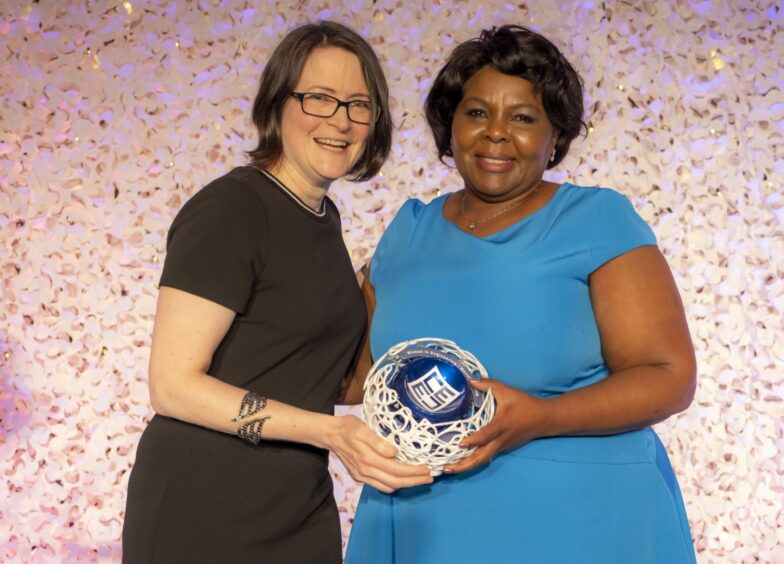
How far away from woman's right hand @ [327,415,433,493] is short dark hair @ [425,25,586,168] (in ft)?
2.29

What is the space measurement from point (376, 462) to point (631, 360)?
48 cm

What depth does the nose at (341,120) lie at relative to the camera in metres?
1.56

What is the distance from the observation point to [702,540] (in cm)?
275

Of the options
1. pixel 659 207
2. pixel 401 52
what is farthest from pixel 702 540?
pixel 401 52

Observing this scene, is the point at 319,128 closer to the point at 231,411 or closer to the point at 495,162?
the point at 495,162

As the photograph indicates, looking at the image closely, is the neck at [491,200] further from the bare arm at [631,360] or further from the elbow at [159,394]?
the elbow at [159,394]

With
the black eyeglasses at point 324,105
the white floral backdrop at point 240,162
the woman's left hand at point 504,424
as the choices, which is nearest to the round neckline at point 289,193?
the black eyeglasses at point 324,105

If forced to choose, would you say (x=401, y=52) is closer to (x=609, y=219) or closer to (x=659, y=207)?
(x=659, y=207)

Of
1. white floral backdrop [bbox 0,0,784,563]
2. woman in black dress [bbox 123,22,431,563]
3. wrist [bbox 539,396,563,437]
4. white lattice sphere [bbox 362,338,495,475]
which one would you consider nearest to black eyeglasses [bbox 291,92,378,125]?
woman in black dress [bbox 123,22,431,563]

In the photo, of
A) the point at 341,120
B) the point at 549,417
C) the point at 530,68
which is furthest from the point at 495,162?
the point at 549,417

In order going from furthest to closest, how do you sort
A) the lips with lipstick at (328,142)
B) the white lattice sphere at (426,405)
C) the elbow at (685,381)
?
1. the lips with lipstick at (328,142)
2. the elbow at (685,381)
3. the white lattice sphere at (426,405)

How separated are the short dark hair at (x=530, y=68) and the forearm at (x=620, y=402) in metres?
0.49

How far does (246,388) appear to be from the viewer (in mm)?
1450

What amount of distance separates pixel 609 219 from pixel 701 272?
53.4 inches
